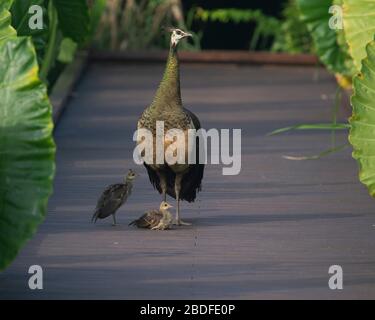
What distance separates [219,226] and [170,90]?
956 millimetres

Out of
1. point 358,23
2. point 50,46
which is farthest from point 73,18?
point 358,23

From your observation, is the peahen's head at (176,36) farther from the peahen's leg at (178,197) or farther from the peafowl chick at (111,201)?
the peafowl chick at (111,201)

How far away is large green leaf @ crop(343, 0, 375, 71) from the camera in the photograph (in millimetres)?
10720

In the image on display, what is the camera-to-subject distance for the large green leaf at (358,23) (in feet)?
35.2

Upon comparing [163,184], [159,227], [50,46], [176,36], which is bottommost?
[159,227]

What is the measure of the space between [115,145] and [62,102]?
2.31 metres

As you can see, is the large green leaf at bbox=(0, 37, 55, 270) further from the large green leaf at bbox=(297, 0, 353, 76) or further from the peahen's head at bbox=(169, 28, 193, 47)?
the large green leaf at bbox=(297, 0, 353, 76)

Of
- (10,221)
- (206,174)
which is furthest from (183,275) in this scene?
(206,174)

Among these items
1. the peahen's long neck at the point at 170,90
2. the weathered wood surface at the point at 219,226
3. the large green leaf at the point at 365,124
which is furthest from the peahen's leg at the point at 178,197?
the large green leaf at the point at 365,124

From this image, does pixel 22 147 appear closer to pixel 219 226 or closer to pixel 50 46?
pixel 219 226

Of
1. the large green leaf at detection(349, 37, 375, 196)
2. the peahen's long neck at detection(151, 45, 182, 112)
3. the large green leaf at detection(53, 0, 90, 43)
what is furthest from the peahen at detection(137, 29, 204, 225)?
the large green leaf at detection(53, 0, 90, 43)

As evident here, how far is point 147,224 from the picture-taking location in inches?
372

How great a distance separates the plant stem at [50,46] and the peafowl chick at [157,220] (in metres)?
3.33

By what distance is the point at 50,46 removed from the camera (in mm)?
12742
